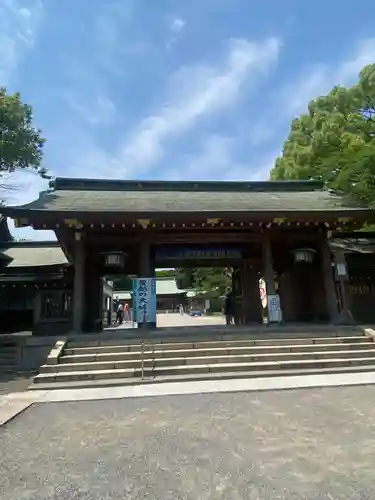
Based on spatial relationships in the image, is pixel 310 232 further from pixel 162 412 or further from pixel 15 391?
pixel 15 391

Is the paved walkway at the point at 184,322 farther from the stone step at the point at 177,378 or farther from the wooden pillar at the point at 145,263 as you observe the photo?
the stone step at the point at 177,378

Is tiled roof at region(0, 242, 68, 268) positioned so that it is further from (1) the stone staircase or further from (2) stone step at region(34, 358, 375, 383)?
(2) stone step at region(34, 358, 375, 383)

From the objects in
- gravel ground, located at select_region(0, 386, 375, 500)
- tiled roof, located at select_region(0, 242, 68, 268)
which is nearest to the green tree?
tiled roof, located at select_region(0, 242, 68, 268)

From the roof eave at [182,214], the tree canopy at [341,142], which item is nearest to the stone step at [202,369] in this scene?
the roof eave at [182,214]

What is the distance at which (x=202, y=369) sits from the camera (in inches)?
358

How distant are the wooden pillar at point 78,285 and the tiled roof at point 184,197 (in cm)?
123

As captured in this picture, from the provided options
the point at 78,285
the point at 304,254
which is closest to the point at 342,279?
the point at 304,254

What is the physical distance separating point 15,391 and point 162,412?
397 cm

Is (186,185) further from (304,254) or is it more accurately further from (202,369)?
(202,369)

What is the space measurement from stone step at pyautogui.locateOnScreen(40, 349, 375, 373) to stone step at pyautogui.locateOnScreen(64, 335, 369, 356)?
50 centimetres

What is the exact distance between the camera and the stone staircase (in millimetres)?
8773

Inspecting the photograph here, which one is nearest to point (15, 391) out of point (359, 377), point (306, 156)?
point (359, 377)

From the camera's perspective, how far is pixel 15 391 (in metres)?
7.97

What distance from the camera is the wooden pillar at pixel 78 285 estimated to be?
38.1 ft
